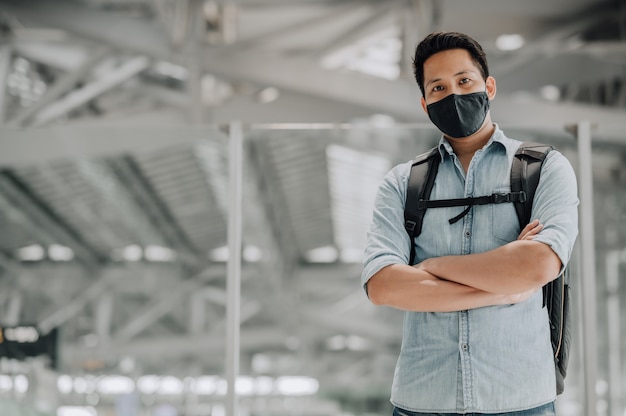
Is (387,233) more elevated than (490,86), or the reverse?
(490,86)

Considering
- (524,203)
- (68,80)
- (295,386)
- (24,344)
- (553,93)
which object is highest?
(553,93)

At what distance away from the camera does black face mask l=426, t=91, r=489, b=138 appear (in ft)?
A: 8.59

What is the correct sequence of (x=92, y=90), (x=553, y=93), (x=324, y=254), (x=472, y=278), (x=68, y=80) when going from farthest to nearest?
(x=553, y=93) < (x=92, y=90) < (x=68, y=80) < (x=324, y=254) < (x=472, y=278)

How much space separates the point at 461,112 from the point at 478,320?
0.65 meters

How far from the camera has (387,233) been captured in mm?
2643

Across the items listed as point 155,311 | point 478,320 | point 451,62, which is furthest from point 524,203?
point 155,311

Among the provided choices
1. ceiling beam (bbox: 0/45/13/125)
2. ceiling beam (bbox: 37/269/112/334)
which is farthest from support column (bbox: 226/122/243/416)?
ceiling beam (bbox: 0/45/13/125)

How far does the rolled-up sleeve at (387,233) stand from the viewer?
102 inches

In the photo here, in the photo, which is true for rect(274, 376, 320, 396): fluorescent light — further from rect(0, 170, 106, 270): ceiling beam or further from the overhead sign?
the overhead sign

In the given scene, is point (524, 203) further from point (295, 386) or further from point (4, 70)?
point (4, 70)

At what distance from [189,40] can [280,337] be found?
4676 mm

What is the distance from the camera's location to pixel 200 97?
10844mm

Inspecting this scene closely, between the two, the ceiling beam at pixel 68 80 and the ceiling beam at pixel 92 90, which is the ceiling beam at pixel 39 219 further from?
the ceiling beam at pixel 92 90

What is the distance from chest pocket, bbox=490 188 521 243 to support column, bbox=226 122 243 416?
1937mm
